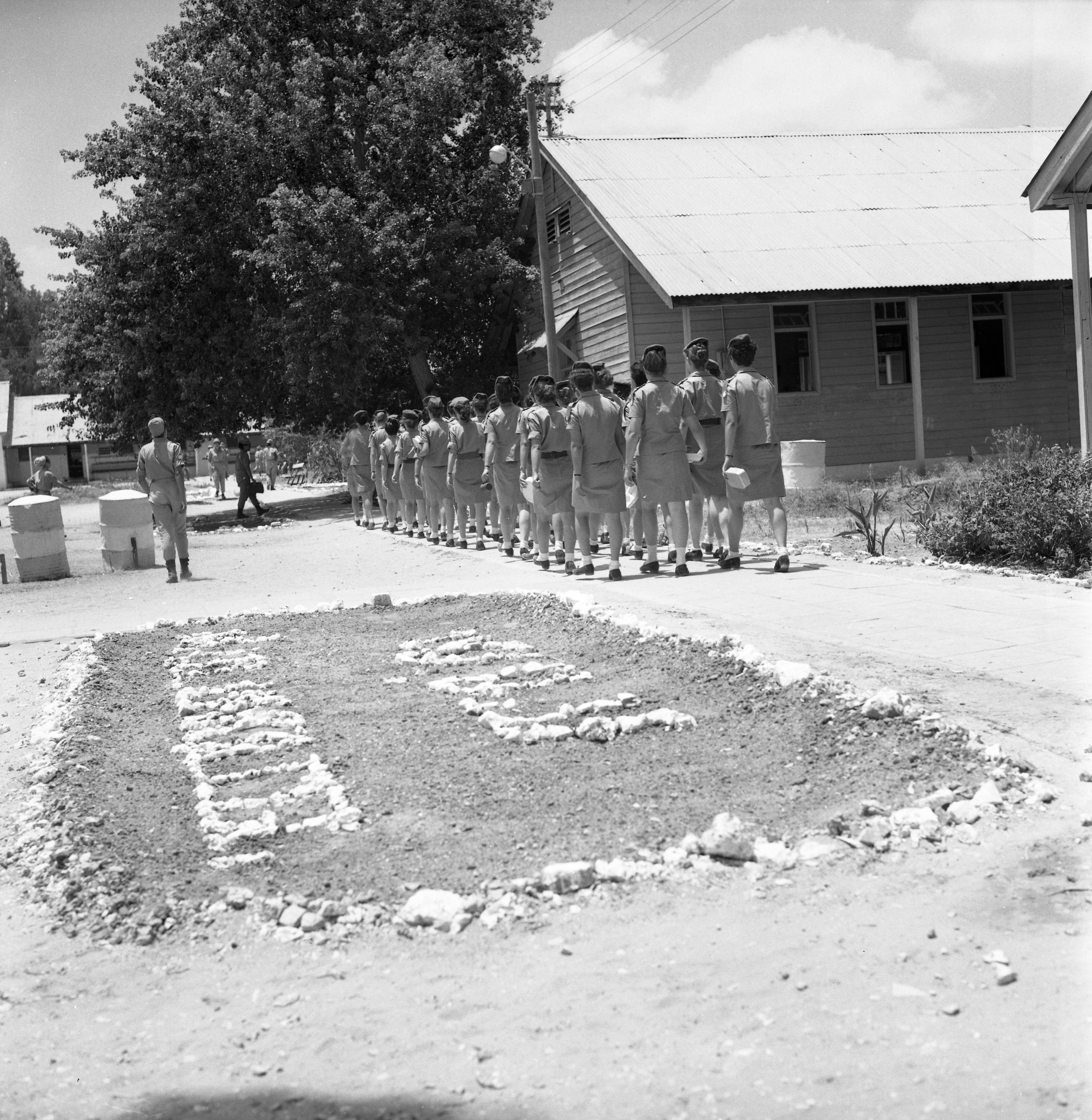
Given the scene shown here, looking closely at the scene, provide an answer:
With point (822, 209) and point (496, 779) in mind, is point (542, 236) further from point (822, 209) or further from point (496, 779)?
point (496, 779)

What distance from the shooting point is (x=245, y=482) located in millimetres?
30125

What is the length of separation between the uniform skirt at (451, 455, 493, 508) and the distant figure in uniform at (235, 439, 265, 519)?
12.8m

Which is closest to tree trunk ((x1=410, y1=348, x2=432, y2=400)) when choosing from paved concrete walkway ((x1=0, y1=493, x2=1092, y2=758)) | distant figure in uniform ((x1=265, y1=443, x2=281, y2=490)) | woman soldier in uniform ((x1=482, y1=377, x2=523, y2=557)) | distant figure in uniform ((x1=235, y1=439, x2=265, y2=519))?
distant figure in uniform ((x1=235, y1=439, x2=265, y2=519))

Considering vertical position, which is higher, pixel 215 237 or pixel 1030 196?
pixel 215 237

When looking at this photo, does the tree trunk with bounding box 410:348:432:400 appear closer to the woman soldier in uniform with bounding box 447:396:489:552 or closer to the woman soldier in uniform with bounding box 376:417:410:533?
the woman soldier in uniform with bounding box 376:417:410:533

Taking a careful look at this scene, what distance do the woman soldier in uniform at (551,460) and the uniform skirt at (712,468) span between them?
A: 1.35 metres

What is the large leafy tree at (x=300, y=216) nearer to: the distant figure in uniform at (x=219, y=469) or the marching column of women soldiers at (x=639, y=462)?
the marching column of women soldiers at (x=639, y=462)

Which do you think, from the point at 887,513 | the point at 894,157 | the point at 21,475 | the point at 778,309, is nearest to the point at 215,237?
the point at 778,309

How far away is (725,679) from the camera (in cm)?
707

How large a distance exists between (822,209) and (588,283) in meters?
4.51

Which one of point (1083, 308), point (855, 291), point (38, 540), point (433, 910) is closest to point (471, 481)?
point (38, 540)

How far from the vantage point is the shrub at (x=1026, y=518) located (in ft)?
34.2

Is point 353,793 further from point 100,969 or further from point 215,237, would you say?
point 215,237

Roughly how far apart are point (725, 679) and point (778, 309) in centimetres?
1761
